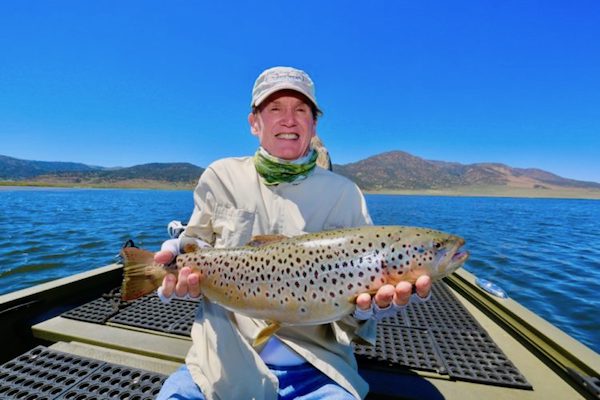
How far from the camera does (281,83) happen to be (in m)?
3.02

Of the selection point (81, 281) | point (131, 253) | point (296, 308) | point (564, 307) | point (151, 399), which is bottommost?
point (564, 307)

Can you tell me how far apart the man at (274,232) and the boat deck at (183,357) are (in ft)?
2.82

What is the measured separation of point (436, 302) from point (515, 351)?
5.17 feet

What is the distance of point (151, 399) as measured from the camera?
299 centimetres

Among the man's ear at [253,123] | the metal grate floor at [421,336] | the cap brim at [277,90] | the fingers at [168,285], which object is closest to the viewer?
the fingers at [168,285]

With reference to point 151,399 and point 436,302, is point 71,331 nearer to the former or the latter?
point 151,399

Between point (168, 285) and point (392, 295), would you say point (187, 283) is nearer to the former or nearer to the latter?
point (168, 285)

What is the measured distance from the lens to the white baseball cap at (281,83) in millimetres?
3023

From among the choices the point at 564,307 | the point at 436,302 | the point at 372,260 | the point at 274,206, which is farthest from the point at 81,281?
Answer: the point at 564,307

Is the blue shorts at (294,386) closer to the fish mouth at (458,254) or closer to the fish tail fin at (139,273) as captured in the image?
the fish tail fin at (139,273)

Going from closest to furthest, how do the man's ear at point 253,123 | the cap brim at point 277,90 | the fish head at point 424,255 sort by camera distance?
the fish head at point 424,255 → the cap brim at point 277,90 → the man's ear at point 253,123

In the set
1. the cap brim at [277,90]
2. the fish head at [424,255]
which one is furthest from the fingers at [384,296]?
the cap brim at [277,90]

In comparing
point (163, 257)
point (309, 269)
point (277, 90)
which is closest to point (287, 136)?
point (277, 90)

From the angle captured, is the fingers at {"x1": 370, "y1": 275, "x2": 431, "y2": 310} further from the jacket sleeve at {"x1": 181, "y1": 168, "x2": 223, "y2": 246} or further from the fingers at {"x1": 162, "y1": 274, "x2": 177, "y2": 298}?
the jacket sleeve at {"x1": 181, "y1": 168, "x2": 223, "y2": 246}
